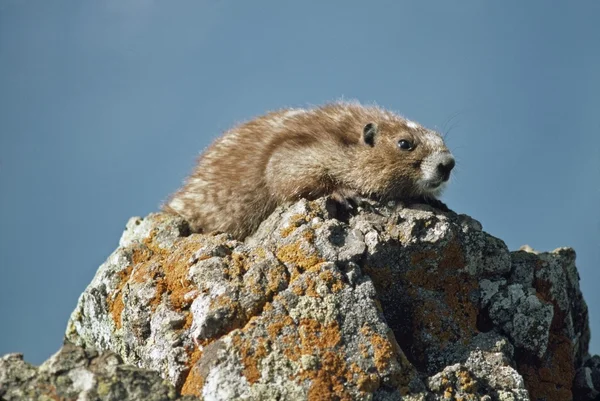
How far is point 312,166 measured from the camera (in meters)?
9.27

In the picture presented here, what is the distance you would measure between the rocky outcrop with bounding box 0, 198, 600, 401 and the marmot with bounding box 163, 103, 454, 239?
2.22ft

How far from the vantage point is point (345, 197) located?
28.2 ft

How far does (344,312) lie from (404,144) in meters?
3.63

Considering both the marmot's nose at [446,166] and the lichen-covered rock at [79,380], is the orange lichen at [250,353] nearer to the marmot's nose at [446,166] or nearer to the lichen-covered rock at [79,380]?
the lichen-covered rock at [79,380]

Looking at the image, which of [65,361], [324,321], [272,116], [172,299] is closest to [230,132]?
[272,116]

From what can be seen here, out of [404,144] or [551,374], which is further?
[404,144]

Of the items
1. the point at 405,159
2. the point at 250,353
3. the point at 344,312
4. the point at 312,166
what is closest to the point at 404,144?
the point at 405,159

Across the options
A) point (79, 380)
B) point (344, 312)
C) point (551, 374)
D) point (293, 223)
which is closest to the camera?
point (79, 380)

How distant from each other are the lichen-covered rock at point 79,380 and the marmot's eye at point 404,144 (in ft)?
16.3

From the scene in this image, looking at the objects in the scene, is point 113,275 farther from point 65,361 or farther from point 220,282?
point 65,361

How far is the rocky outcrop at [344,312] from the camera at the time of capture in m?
6.09

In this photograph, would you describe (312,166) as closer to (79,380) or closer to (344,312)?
(344,312)

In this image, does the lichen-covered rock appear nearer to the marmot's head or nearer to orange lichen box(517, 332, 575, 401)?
orange lichen box(517, 332, 575, 401)

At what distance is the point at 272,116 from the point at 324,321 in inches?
179
